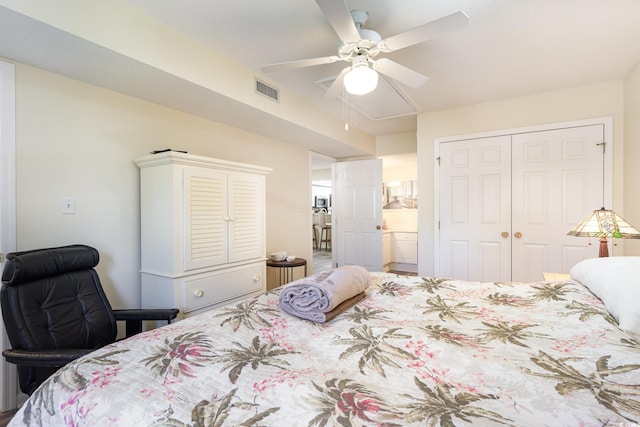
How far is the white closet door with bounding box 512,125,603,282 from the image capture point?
3.02 metres

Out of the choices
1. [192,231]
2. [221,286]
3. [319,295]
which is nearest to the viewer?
[319,295]

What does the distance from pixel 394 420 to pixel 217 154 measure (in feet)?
9.42

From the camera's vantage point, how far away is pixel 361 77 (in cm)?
176

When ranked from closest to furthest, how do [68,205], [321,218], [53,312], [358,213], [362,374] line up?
[362,374]
[53,312]
[68,205]
[358,213]
[321,218]

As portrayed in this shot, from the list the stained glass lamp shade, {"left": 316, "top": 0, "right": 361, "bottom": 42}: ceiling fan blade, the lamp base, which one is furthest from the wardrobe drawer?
the lamp base

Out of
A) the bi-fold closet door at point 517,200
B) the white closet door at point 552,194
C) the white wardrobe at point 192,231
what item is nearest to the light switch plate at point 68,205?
the white wardrobe at point 192,231

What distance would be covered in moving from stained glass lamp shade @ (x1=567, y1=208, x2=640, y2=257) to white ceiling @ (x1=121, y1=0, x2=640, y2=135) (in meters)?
1.26

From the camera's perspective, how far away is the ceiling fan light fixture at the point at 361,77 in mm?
1760

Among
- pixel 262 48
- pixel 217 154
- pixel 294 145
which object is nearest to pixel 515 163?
pixel 294 145

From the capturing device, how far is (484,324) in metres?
1.24

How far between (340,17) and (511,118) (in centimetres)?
276

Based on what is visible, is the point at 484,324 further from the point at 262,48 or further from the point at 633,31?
the point at 633,31

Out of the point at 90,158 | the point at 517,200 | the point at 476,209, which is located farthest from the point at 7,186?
the point at 517,200

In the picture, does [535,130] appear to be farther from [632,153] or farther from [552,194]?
[632,153]
